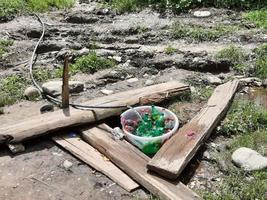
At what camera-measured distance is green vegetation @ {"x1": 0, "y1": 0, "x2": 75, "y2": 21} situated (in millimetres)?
9062

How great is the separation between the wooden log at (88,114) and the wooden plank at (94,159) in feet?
0.57

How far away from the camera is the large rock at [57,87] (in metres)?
6.05

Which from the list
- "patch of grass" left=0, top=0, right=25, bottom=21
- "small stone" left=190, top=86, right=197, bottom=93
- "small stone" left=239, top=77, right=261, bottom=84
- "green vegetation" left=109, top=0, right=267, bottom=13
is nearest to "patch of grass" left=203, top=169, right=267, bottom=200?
"small stone" left=190, top=86, right=197, bottom=93

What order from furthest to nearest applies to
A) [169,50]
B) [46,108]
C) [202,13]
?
[202,13] < [169,50] < [46,108]

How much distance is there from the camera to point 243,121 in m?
5.45

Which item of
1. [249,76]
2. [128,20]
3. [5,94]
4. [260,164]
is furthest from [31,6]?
[260,164]

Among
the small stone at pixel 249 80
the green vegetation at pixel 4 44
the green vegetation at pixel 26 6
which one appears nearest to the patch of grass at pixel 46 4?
the green vegetation at pixel 26 6

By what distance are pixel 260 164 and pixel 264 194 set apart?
14.4 inches

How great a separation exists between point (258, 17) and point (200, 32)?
1142mm

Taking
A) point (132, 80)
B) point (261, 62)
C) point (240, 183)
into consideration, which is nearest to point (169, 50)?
point (132, 80)

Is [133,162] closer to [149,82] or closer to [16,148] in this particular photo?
[16,148]

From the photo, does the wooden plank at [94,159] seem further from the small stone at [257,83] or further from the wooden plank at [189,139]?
the small stone at [257,83]

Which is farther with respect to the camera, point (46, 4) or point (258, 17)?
point (46, 4)

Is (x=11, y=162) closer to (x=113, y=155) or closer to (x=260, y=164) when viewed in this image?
(x=113, y=155)
